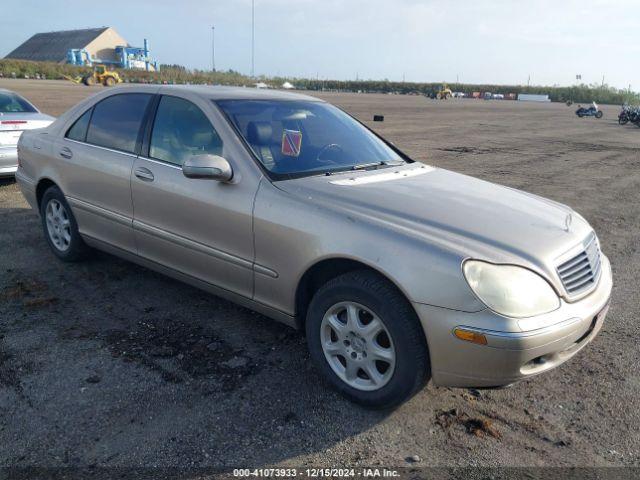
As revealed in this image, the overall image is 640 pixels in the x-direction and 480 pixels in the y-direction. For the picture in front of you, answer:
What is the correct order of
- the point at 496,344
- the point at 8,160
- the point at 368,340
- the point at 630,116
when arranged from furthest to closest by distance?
the point at 630,116, the point at 8,160, the point at 368,340, the point at 496,344

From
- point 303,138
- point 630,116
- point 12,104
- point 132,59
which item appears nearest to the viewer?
point 303,138

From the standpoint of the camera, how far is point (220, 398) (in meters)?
3.09

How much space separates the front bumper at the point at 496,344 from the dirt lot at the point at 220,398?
39 centimetres

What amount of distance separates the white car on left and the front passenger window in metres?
4.28

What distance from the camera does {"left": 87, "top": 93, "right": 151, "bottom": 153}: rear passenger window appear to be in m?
4.28

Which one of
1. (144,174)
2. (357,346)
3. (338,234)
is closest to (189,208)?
(144,174)

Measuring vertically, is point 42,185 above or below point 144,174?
below

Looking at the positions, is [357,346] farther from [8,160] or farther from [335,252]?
[8,160]

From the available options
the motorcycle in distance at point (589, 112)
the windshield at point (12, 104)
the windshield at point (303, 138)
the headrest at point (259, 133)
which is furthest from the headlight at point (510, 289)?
the motorcycle in distance at point (589, 112)

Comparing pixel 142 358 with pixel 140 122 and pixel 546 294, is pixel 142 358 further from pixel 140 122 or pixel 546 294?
pixel 546 294

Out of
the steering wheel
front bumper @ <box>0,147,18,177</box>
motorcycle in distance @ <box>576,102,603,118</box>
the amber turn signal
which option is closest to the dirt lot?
the amber turn signal

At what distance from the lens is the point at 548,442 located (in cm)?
284

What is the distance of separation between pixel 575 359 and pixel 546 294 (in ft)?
4.11

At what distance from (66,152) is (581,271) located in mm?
4106
